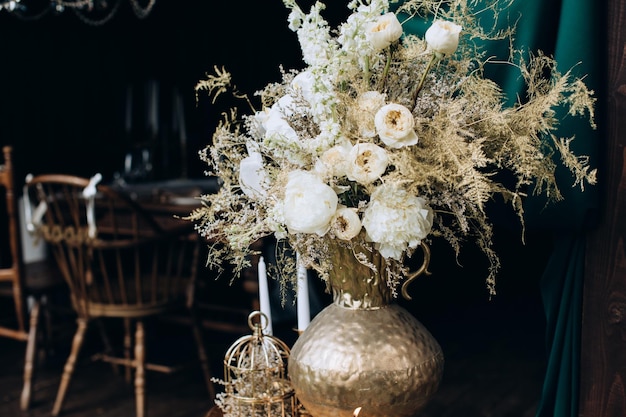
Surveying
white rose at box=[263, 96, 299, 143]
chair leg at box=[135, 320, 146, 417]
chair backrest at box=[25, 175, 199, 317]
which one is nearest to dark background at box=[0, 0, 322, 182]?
chair backrest at box=[25, 175, 199, 317]

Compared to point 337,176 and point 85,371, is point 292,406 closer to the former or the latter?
point 337,176

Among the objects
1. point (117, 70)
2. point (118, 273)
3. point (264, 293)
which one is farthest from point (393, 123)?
point (117, 70)

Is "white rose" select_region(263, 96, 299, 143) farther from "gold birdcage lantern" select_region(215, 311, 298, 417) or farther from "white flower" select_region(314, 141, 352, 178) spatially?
A: "gold birdcage lantern" select_region(215, 311, 298, 417)

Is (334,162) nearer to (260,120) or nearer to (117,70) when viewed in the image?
(260,120)

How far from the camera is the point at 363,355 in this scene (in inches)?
42.8

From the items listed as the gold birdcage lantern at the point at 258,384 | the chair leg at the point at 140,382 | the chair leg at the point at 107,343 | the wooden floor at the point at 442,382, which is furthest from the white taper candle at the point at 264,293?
the chair leg at the point at 107,343

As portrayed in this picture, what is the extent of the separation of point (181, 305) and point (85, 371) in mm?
767

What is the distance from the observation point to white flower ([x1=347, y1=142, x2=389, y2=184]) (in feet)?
3.30

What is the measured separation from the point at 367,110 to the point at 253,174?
0.23m

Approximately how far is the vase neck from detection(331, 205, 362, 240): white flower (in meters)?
0.08

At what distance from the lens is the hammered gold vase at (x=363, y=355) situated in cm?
109

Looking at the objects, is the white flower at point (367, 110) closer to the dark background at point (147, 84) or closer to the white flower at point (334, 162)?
the white flower at point (334, 162)

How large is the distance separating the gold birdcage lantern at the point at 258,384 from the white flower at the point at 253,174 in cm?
25

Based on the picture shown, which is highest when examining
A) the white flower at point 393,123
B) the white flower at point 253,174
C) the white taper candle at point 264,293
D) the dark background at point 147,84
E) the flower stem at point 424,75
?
the dark background at point 147,84
